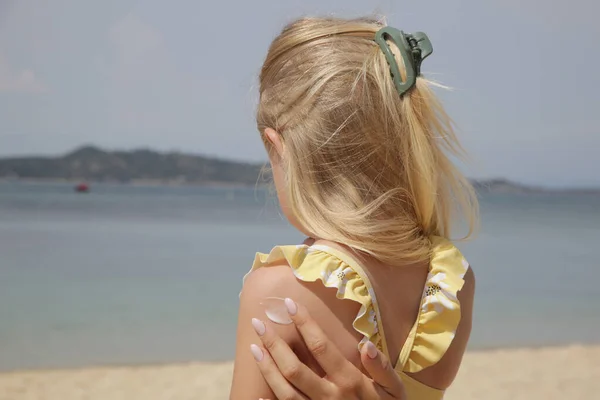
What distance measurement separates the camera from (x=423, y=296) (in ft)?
4.45

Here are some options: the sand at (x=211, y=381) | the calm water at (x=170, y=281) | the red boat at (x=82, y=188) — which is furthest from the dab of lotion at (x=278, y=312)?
the red boat at (x=82, y=188)

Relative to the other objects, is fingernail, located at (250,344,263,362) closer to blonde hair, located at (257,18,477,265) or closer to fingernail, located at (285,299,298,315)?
fingernail, located at (285,299,298,315)

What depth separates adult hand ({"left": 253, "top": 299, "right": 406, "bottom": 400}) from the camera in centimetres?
120

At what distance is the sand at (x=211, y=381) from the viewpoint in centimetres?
509

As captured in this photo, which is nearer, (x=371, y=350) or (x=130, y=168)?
(x=371, y=350)

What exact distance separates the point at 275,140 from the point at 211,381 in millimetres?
4271

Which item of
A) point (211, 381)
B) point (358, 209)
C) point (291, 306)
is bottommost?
point (211, 381)

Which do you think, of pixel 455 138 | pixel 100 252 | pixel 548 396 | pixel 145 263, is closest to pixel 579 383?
pixel 548 396

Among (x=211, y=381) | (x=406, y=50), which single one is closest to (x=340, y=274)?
(x=406, y=50)

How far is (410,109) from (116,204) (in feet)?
73.1

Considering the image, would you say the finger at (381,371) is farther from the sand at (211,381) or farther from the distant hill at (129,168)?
the distant hill at (129,168)

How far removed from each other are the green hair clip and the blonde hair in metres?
0.01

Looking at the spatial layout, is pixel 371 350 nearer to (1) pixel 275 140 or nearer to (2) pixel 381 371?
(2) pixel 381 371

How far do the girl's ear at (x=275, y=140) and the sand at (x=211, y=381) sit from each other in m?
3.87
